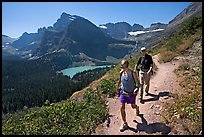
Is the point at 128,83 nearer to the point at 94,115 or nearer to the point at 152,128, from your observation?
the point at 152,128

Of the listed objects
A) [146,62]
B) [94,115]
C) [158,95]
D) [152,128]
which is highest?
[146,62]

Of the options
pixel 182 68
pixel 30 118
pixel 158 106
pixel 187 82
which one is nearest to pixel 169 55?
pixel 182 68

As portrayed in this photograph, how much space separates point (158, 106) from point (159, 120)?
4.61 ft

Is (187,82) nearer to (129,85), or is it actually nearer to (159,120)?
(159,120)

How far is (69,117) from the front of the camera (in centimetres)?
1295

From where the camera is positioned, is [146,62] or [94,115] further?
[146,62]

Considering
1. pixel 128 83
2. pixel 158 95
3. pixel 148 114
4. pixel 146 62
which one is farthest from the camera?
pixel 158 95

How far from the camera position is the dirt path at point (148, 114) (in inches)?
418

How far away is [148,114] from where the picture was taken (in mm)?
11984

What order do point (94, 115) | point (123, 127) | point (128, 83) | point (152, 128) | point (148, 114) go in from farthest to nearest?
point (94, 115) → point (148, 114) → point (123, 127) → point (152, 128) → point (128, 83)

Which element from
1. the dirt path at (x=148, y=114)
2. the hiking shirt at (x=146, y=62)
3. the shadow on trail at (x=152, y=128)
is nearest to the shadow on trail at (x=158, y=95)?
the dirt path at (x=148, y=114)

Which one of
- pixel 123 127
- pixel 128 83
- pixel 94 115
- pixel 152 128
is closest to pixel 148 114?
pixel 152 128

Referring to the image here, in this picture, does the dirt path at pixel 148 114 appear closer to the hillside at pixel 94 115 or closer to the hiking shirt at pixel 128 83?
the hillside at pixel 94 115

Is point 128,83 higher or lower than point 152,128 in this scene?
higher
